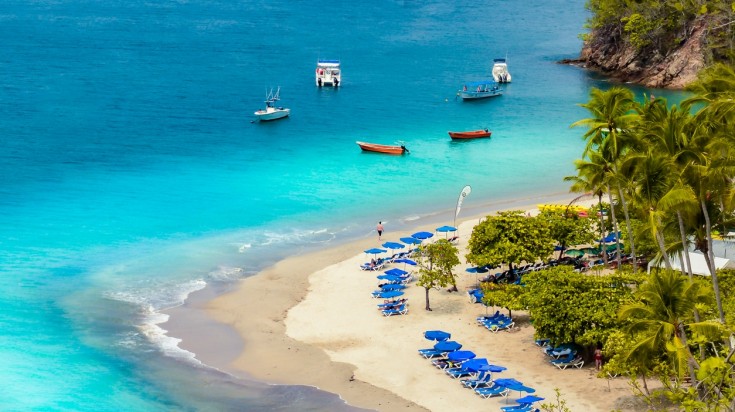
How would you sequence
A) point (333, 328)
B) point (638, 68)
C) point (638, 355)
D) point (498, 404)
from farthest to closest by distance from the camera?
point (638, 68), point (333, 328), point (498, 404), point (638, 355)

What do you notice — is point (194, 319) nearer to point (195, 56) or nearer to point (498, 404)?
point (498, 404)

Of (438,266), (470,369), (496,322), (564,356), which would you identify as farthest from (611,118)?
(470,369)

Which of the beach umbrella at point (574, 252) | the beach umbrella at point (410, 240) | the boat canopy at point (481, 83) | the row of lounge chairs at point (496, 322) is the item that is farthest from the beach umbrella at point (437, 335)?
the boat canopy at point (481, 83)

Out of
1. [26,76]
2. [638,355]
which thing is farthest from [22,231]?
[26,76]

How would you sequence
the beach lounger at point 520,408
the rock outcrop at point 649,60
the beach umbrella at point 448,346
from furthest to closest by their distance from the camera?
the rock outcrop at point 649,60 → the beach umbrella at point 448,346 → the beach lounger at point 520,408

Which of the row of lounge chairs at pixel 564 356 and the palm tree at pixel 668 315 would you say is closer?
the palm tree at pixel 668 315

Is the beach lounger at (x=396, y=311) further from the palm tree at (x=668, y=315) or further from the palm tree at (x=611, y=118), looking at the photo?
the palm tree at (x=668, y=315)

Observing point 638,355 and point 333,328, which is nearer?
point 638,355

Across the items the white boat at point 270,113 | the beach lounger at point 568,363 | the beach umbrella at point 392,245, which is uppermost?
the white boat at point 270,113
